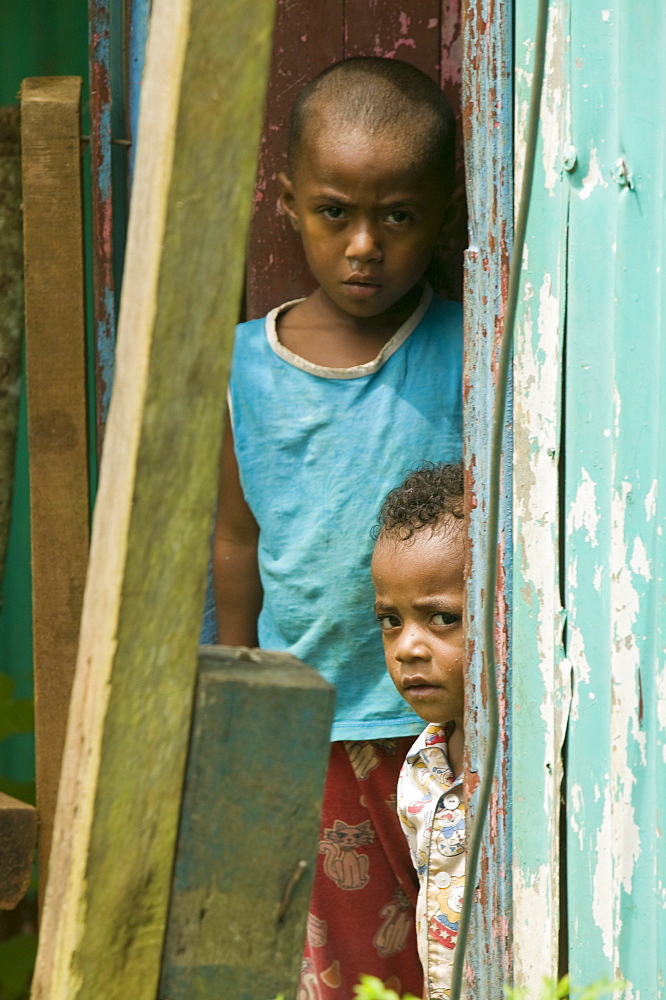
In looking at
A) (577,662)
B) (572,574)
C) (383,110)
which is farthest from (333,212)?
(577,662)

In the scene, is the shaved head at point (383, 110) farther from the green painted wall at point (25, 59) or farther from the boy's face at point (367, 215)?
the green painted wall at point (25, 59)

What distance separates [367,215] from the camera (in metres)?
2.17

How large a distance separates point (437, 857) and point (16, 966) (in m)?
1.70

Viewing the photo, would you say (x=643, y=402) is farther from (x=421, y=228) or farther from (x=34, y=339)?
(x=34, y=339)

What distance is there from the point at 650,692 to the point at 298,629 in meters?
0.83

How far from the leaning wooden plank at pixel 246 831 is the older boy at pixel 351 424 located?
46.5 inches

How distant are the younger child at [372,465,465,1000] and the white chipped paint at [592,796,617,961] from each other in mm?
343

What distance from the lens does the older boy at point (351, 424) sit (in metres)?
2.18

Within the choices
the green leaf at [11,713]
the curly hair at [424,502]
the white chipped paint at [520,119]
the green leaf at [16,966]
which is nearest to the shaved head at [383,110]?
the white chipped paint at [520,119]

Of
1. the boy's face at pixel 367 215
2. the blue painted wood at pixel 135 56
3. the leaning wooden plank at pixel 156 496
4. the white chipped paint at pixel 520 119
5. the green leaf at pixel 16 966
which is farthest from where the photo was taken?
the green leaf at pixel 16 966

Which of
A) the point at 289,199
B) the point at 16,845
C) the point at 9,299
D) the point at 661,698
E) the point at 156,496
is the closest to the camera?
the point at 156,496

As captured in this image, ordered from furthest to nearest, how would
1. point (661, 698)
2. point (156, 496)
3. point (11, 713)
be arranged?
point (11, 713) → point (661, 698) → point (156, 496)

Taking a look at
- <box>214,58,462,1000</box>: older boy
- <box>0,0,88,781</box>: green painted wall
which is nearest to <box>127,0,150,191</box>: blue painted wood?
<box>214,58,462,1000</box>: older boy

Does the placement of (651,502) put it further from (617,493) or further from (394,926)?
(394,926)
